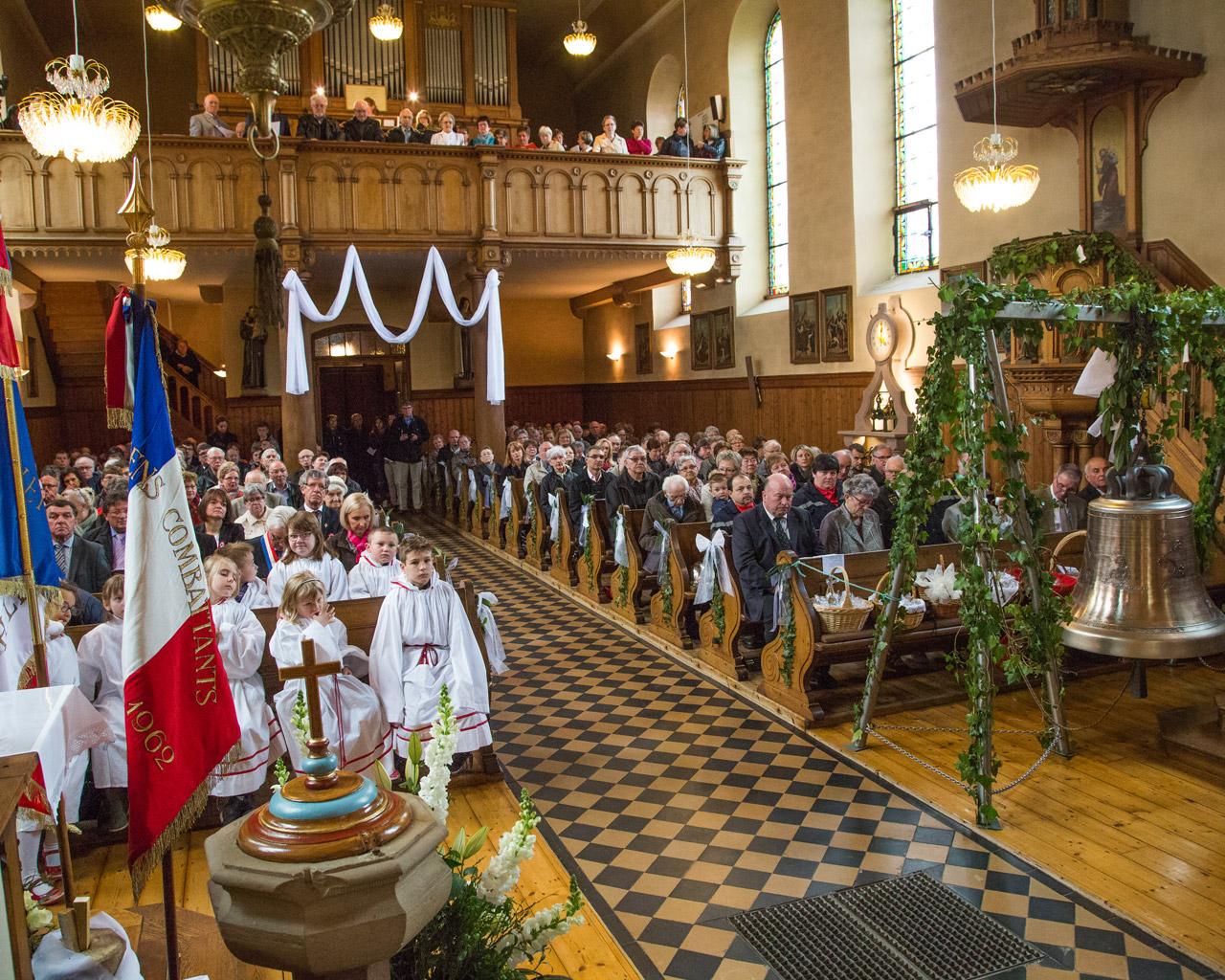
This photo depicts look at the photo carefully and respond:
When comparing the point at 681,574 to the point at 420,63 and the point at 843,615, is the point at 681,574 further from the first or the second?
the point at 420,63

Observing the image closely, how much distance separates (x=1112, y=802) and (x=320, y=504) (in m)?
5.75

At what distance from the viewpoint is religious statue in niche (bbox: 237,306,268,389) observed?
1811 centimetres

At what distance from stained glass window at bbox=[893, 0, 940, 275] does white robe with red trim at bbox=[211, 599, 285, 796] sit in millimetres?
10392

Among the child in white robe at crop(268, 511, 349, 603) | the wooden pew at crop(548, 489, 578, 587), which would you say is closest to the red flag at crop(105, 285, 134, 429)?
the child in white robe at crop(268, 511, 349, 603)

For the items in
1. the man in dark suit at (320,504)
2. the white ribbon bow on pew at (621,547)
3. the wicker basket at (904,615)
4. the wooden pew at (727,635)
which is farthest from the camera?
the white ribbon bow on pew at (621,547)

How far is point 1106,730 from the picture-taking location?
5.69 meters

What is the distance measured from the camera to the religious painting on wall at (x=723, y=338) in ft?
53.5

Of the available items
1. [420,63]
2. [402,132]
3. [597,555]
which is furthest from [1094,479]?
[420,63]

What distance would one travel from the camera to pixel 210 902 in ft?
12.7

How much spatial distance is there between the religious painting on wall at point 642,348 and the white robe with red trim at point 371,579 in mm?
13841

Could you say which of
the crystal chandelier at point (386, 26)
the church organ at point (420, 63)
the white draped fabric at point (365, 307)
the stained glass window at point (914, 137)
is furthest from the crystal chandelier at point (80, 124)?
the stained glass window at point (914, 137)

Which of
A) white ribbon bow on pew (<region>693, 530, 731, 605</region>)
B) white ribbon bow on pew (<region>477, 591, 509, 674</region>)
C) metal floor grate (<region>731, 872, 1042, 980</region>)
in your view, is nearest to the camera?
metal floor grate (<region>731, 872, 1042, 980</region>)

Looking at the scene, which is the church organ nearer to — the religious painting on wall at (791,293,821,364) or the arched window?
the arched window

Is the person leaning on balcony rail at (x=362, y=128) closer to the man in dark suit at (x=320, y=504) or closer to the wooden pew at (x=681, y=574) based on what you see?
the man in dark suit at (x=320, y=504)
